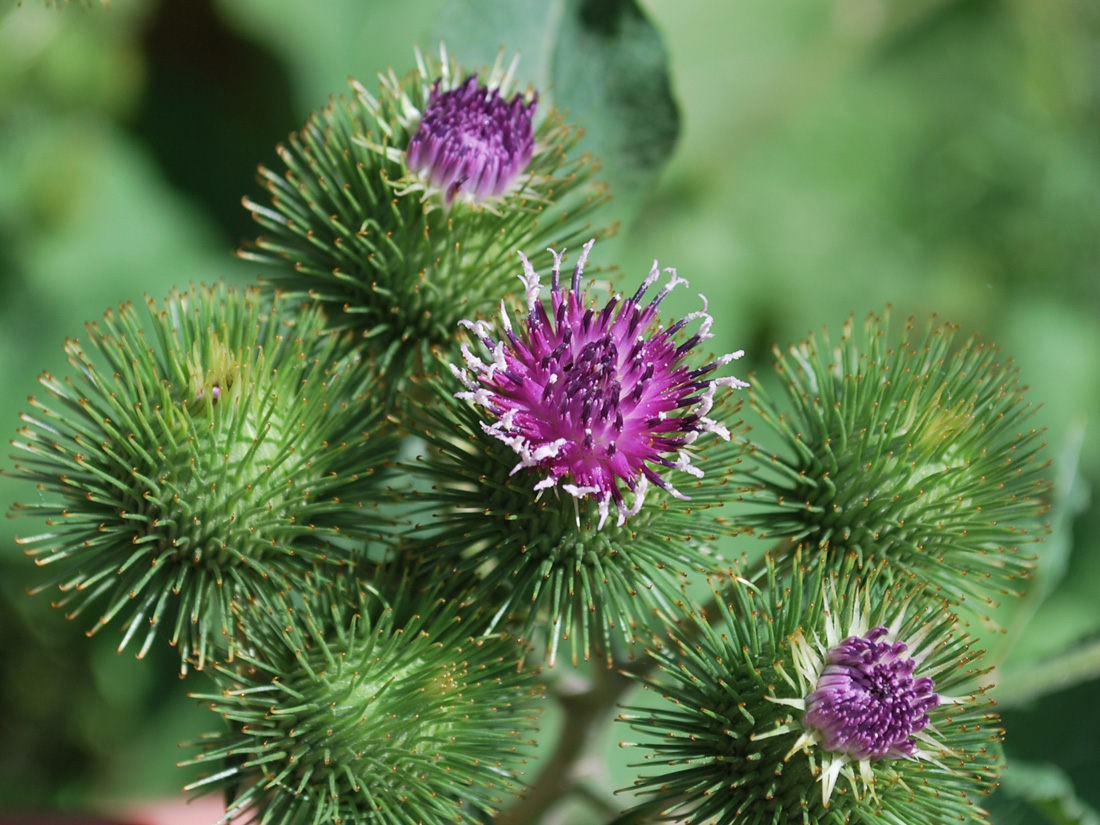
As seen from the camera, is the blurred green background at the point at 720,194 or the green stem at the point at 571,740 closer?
the green stem at the point at 571,740

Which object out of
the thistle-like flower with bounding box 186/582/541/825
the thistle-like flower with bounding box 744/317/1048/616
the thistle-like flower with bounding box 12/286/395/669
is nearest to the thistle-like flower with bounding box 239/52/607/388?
the thistle-like flower with bounding box 12/286/395/669

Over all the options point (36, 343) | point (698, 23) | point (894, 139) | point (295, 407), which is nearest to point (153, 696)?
point (36, 343)

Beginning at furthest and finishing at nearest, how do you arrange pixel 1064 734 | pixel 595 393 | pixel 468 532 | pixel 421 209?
pixel 1064 734
pixel 421 209
pixel 468 532
pixel 595 393

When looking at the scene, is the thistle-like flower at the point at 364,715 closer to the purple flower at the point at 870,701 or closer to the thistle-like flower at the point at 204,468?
the thistle-like flower at the point at 204,468

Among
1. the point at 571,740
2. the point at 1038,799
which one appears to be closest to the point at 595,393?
the point at 571,740

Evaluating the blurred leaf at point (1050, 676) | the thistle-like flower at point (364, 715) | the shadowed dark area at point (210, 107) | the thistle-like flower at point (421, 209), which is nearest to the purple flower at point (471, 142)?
the thistle-like flower at point (421, 209)

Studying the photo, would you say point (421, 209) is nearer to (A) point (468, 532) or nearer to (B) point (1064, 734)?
(A) point (468, 532)
